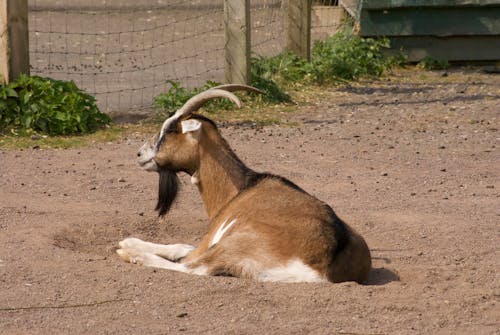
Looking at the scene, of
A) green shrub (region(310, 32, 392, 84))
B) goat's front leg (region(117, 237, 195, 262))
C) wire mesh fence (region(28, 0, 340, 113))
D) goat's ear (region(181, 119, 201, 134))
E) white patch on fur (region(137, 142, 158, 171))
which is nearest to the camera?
goat's front leg (region(117, 237, 195, 262))

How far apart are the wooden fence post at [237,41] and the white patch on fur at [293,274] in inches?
234

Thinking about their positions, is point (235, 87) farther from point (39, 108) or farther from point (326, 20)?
point (326, 20)

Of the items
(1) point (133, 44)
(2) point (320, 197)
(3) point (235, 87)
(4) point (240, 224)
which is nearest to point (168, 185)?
(3) point (235, 87)

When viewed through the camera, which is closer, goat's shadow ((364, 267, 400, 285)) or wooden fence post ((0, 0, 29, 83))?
goat's shadow ((364, 267, 400, 285))

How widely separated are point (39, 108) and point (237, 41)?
2.64 m

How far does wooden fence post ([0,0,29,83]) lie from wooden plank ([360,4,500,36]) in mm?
5909

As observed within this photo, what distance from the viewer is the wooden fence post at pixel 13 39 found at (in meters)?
9.41

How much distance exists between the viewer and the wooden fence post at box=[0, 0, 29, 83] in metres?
9.41

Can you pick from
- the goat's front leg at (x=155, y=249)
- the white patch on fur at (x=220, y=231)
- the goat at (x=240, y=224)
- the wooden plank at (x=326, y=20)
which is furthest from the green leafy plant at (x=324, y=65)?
the white patch on fur at (x=220, y=231)

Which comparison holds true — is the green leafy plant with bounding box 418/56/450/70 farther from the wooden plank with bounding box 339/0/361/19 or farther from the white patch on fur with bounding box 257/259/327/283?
the white patch on fur with bounding box 257/259/327/283

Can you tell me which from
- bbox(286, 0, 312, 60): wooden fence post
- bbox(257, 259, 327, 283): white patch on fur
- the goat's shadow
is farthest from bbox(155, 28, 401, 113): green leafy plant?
bbox(257, 259, 327, 283): white patch on fur

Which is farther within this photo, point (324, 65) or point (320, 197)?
point (324, 65)

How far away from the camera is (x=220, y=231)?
5.93 meters

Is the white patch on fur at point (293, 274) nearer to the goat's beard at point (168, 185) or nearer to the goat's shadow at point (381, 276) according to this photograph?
the goat's shadow at point (381, 276)
